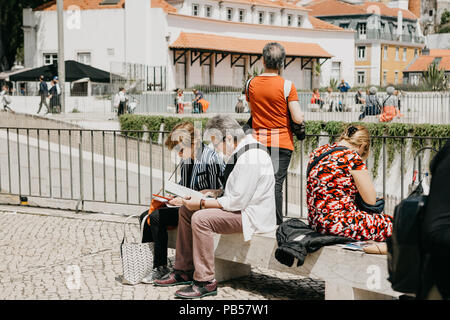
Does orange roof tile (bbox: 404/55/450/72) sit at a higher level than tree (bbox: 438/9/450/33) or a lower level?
lower

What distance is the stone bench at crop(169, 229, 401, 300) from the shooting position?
4645mm

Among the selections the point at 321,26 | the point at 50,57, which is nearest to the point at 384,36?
the point at 321,26

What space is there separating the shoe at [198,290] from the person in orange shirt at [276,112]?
1.11 meters

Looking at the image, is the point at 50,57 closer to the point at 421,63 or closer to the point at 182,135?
the point at 182,135

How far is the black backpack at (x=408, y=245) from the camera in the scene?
285cm

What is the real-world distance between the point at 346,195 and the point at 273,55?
1.70 m

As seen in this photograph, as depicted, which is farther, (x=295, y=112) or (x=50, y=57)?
(x=50, y=57)

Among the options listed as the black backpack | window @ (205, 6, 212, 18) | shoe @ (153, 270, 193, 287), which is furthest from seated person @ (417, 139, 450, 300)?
window @ (205, 6, 212, 18)

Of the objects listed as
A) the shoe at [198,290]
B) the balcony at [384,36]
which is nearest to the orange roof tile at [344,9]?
the balcony at [384,36]

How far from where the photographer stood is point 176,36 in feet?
152

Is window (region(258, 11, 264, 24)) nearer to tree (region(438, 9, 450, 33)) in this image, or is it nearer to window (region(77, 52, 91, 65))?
window (region(77, 52, 91, 65))

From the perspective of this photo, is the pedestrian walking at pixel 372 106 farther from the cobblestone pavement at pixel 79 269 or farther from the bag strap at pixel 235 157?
the bag strap at pixel 235 157

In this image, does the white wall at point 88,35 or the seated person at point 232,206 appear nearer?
the seated person at point 232,206

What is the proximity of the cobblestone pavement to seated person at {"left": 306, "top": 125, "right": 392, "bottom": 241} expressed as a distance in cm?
100
